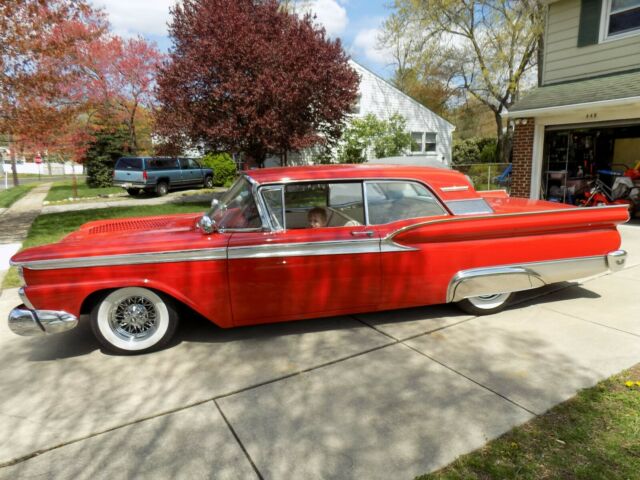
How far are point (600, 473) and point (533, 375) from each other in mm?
982

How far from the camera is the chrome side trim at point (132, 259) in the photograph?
323 cm

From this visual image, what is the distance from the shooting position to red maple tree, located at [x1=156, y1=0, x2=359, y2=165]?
452 inches

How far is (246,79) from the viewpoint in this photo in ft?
37.7

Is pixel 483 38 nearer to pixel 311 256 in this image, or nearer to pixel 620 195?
pixel 620 195

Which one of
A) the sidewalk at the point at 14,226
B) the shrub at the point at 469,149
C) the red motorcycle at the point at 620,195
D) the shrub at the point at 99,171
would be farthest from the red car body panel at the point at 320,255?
the shrub at the point at 469,149

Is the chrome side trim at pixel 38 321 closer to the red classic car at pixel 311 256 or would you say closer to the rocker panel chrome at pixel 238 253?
the red classic car at pixel 311 256

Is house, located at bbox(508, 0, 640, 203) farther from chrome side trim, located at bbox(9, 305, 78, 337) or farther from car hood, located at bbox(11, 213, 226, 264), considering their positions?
chrome side trim, located at bbox(9, 305, 78, 337)

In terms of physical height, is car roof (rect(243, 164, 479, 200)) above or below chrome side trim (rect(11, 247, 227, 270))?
above

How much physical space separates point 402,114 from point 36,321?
21.5m

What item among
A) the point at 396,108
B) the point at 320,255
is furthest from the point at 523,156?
the point at 396,108

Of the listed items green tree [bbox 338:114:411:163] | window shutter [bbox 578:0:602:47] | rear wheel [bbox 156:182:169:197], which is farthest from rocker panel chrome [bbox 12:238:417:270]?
rear wheel [bbox 156:182:169:197]

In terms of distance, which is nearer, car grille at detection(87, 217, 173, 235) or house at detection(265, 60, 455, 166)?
car grille at detection(87, 217, 173, 235)

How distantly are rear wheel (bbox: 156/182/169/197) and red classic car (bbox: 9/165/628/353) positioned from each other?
1419cm

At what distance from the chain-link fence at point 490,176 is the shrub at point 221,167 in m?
11.7
